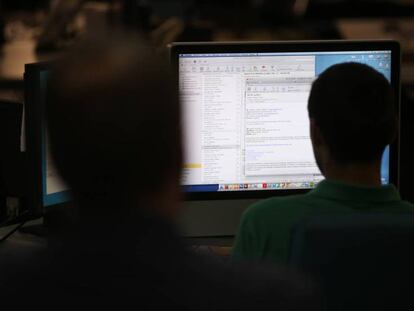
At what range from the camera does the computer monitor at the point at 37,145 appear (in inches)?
71.6

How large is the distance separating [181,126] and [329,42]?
1193 millimetres

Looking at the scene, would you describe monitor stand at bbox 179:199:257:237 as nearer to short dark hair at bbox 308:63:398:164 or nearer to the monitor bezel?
the monitor bezel

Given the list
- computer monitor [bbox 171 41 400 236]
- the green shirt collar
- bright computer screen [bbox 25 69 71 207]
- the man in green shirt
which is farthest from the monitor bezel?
the green shirt collar

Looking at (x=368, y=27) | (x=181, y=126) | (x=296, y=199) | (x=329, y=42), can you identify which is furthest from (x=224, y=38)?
(x=181, y=126)

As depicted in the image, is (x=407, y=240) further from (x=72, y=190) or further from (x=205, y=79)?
(x=205, y=79)

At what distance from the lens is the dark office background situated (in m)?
2.14

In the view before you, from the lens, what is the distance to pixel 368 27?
5930 millimetres

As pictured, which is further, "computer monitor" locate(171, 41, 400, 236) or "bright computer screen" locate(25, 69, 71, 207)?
"computer monitor" locate(171, 41, 400, 236)

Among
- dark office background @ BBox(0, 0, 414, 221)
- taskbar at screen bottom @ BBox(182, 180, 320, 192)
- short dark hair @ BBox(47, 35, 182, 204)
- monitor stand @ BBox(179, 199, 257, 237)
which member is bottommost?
monitor stand @ BBox(179, 199, 257, 237)

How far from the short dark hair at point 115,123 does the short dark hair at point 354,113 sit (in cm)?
57

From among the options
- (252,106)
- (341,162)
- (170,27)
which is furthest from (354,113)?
(170,27)

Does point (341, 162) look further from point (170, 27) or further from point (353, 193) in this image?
point (170, 27)

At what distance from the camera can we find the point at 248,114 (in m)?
1.99

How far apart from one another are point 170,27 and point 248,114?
8.42ft
